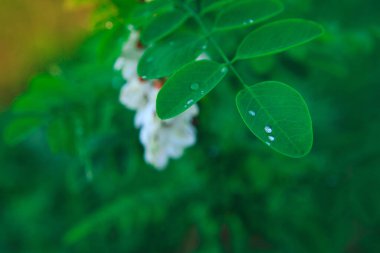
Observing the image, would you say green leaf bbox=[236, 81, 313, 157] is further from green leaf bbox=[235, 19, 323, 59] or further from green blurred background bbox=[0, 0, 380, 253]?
green blurred background bbox=[0, 0, 380, 253]

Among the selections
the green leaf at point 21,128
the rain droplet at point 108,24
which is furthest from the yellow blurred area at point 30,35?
the rain droplet at point 108,24

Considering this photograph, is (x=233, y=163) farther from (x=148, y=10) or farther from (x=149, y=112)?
(x=148, y=10)

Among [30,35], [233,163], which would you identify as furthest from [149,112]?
[30,35]

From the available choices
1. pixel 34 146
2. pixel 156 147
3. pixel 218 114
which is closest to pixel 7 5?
pixel 34 146

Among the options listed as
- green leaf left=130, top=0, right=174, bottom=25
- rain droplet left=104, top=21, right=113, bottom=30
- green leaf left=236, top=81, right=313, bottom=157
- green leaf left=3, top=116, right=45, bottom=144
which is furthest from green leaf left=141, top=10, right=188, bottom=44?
green leaf left=3, top=116, right=45, bottom=144

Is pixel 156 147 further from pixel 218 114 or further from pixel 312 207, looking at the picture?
pixel 312 207

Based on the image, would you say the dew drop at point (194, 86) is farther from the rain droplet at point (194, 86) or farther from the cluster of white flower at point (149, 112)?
the cluster of white flower at point (149, 112)
